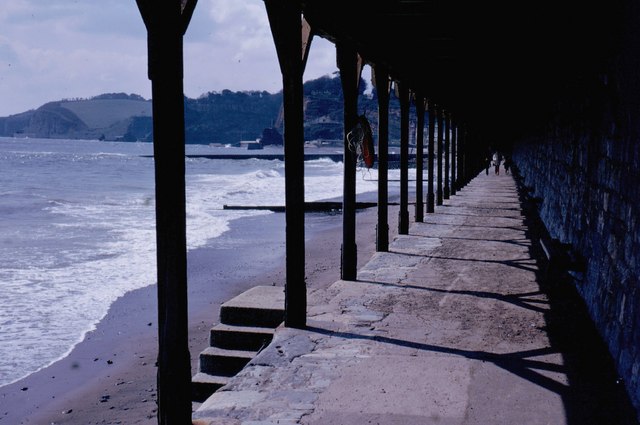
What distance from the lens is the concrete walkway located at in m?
4.16

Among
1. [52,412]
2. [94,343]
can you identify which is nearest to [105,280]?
[94,343]

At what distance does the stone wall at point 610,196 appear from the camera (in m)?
4.46

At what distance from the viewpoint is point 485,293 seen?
7.65 m

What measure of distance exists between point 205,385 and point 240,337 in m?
0.58

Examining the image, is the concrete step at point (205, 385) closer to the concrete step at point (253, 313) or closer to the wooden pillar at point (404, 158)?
the concrete step at point (253, 313)

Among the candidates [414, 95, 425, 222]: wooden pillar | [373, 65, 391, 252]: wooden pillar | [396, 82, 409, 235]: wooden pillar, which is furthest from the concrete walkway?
[414, 95, 425, 222]: wooden pillar

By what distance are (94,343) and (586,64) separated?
304 inches

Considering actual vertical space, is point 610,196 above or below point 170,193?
below

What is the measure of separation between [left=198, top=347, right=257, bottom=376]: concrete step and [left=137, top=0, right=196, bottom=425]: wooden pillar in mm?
2212

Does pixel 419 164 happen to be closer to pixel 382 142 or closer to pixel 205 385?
pixel 382 142

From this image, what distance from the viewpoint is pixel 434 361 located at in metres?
5.14

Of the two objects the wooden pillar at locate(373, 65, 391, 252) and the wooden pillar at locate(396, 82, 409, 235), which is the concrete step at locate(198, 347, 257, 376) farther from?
the wooden pillar at locate(396, 82, 409, 235)

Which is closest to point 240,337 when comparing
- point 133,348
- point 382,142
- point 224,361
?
point 224,361

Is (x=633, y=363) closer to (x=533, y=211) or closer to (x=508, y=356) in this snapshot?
(x=508, y=356)
